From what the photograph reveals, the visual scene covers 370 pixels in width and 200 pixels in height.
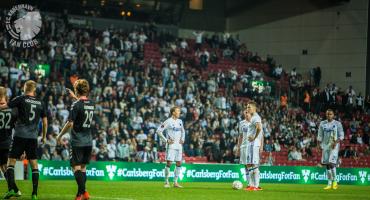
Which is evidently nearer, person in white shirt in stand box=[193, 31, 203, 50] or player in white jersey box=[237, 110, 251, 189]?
player in white jersey box=[237, 110, 251, 189]

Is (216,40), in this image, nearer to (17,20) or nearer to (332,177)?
(17,20)

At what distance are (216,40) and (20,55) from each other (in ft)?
57.2

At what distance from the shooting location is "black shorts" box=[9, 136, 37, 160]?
16.2 m

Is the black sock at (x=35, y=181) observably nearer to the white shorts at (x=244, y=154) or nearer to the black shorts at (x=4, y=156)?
the black shorts at (x=4, y=156)

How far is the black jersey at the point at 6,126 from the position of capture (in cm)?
1653

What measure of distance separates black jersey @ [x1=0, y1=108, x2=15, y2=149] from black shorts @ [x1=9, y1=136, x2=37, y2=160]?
48 cm

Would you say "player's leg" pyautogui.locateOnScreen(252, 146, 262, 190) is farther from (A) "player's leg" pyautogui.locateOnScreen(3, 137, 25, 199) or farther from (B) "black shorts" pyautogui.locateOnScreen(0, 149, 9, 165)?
(A) "player's leg" pyautogui.locateOnScreen(3, 137, 25, 199)

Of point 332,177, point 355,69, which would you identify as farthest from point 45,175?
point 355,69

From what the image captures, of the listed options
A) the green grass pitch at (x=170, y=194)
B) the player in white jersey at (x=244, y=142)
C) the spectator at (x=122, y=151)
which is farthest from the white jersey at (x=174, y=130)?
the spectator at (x=122, y=151)

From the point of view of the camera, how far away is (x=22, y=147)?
16.2m

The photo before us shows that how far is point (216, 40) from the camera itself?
169 ft

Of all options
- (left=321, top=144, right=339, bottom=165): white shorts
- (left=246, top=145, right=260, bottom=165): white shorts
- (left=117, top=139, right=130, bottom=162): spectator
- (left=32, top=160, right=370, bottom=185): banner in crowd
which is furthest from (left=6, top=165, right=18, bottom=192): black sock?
(left=117, top=139, right=130, bottom=162): spectator

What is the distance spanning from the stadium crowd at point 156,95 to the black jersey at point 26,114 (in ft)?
51.2

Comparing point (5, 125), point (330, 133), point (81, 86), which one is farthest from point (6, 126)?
point (330, 133)
